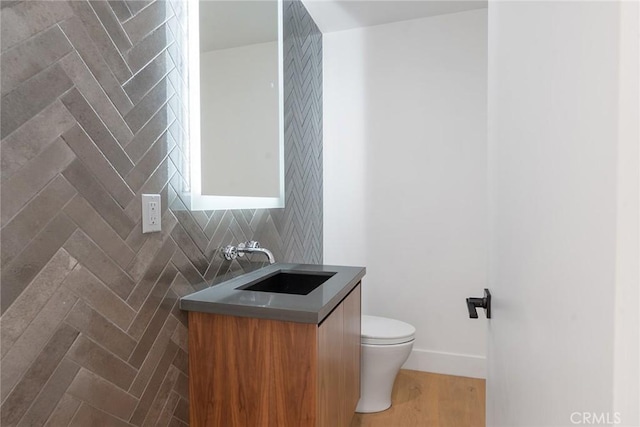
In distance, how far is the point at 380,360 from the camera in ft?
6.89

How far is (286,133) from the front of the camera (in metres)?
2.21

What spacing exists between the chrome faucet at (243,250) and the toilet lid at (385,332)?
86 cm

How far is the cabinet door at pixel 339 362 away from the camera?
124 cm

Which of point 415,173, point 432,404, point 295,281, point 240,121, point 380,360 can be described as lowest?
point 432,404

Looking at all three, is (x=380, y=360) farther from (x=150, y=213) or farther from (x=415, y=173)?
(x=150, y=213)

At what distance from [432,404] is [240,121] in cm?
210

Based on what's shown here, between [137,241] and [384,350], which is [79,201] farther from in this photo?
[384,350]

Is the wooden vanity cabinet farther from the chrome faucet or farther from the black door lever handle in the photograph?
the black door lever handle

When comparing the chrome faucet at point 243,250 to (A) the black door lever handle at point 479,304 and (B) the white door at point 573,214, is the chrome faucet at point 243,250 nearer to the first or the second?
(A) the black door lever handle at point 479,304

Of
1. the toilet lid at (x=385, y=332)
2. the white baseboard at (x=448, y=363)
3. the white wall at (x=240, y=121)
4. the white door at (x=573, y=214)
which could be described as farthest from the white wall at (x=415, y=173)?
the white door at (x=573, y=214)

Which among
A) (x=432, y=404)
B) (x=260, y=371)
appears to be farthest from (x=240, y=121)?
(x=432, y=404)

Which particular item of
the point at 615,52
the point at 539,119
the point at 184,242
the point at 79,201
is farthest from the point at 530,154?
the point at 184,242

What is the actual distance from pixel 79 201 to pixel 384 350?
176 centimetres

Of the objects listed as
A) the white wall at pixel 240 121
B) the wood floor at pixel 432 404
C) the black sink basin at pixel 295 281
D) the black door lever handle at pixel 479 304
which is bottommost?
the wood floor at pixel 432 404
